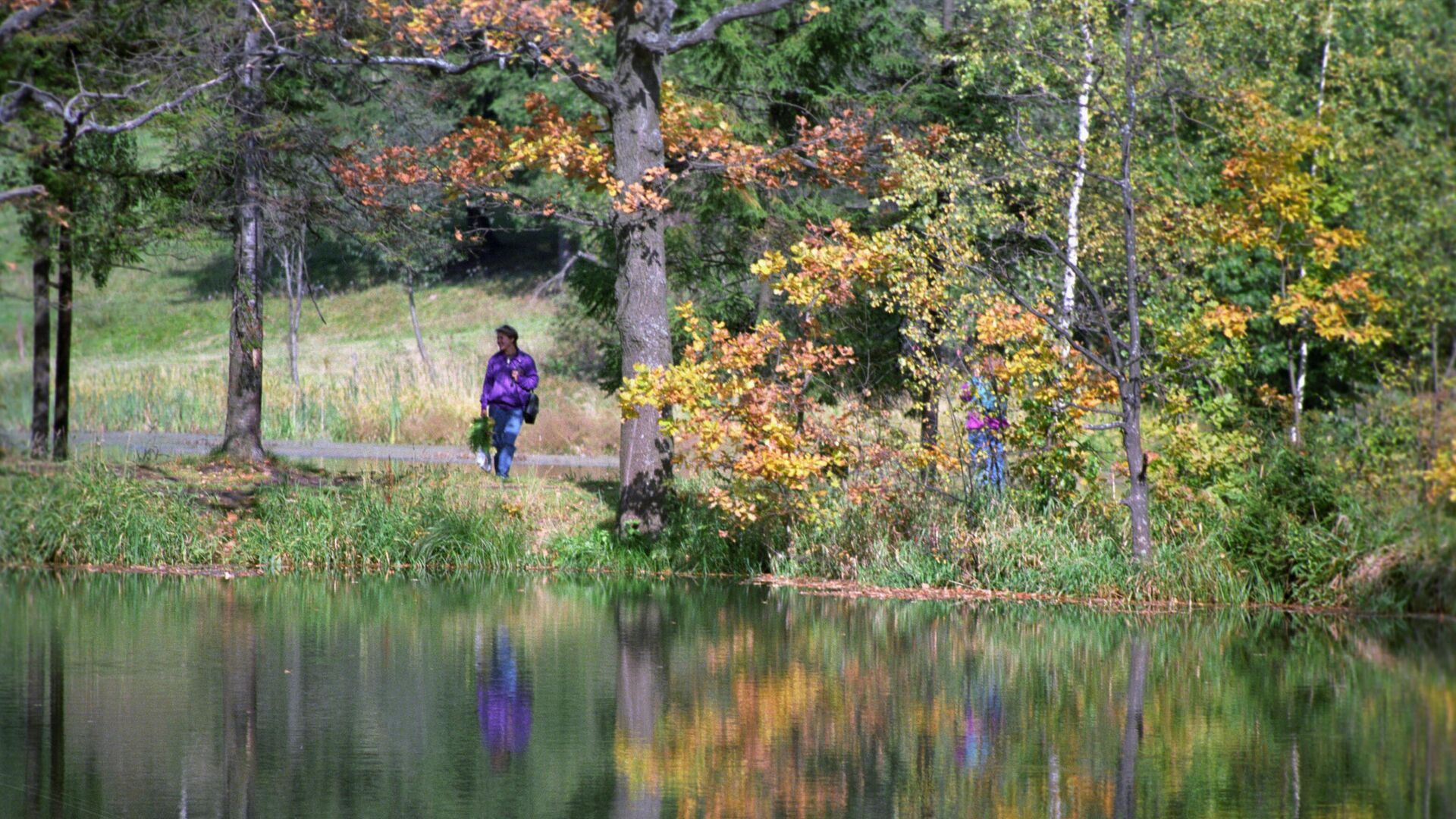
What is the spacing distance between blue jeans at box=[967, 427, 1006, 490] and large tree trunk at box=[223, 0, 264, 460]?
8.71 metres

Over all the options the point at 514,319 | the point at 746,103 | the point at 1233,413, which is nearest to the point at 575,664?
the point at 1233,413

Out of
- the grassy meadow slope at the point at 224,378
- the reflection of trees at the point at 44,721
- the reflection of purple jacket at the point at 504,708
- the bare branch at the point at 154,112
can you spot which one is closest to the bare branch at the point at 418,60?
the bare branch at the point at 154,112

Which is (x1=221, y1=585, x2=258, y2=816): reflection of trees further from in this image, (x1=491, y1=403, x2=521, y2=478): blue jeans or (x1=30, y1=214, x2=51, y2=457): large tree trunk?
(x1=30, y1=214, x2=51, y2=457): large tree trunk

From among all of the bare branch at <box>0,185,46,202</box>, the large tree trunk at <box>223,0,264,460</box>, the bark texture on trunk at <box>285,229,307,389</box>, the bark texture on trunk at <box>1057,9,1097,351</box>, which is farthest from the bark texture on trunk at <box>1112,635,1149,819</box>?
the bark texture on trunk at <box>285,229,307,389</box>

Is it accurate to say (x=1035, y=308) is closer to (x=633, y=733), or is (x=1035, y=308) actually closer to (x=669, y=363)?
(x=669, y=363)

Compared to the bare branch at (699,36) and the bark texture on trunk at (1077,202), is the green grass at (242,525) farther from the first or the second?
the bark texture on trunk at (1077,202)

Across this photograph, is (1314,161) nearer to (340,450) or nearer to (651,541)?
(651,541)

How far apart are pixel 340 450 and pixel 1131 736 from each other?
17.6m

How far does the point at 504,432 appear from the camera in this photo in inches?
771

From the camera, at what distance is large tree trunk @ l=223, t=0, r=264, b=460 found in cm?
1869

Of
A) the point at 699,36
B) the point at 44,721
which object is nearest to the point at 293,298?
the point at 699,36

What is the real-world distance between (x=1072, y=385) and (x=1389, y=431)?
287 cm

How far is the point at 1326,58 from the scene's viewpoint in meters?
24.0

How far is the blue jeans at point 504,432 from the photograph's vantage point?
1942 centimetres
